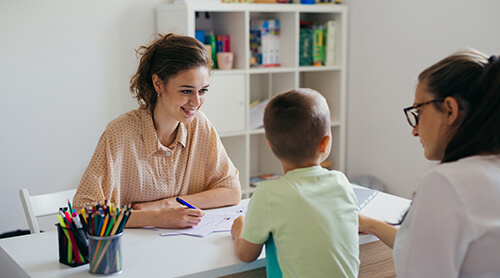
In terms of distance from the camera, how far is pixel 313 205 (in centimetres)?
131

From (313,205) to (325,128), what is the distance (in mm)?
187

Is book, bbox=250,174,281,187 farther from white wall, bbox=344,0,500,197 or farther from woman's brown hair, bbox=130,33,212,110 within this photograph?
woman's brown hair, bbox=130,33,212,110

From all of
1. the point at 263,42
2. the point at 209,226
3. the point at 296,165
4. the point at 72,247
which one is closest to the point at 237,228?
the point at 209,226

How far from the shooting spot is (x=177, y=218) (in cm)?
169

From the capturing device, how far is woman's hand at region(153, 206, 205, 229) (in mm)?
1688

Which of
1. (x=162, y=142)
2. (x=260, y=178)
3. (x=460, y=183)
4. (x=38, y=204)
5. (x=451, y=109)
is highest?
(x=451, y=109)

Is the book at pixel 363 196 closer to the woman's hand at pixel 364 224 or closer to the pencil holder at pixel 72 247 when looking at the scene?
the woman's hand at pixel 364 224

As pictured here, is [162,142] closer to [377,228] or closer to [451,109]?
[377,228]

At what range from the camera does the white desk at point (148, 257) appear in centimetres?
138

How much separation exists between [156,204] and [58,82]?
1448 millimetres

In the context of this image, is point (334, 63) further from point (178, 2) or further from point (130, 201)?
point (130, 201)

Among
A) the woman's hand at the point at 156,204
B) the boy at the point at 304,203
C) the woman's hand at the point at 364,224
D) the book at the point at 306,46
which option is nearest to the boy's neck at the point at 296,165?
the boy at the point at 304,203

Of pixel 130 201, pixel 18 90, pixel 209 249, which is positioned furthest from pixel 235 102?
pixel 209 249

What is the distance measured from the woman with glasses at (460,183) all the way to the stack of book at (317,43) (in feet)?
8.41
